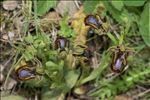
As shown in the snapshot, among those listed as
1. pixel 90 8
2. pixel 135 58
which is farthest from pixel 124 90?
pixel 90 8

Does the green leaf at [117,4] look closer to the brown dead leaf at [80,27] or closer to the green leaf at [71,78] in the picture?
the brown dead leaf at [80,27]

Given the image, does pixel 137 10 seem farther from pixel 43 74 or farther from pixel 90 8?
pixel 43 74

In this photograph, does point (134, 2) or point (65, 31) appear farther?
point (134, 2)

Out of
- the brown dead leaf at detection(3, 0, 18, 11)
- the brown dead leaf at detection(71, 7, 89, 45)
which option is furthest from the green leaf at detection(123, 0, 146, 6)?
the brown dead leaf at detection(3, 0, 18, 11)

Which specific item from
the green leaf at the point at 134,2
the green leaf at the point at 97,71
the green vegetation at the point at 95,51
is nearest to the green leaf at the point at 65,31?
the green vegetation at the point at 95,51

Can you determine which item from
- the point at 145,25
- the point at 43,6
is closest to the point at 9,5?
the point at 43,6

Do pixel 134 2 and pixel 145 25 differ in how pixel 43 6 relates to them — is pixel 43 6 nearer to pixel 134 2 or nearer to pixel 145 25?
pixel 134 2
